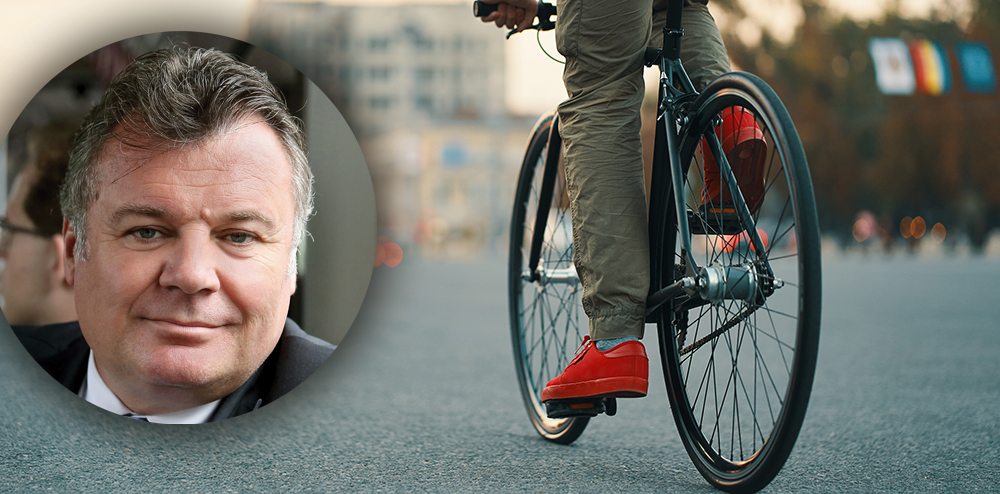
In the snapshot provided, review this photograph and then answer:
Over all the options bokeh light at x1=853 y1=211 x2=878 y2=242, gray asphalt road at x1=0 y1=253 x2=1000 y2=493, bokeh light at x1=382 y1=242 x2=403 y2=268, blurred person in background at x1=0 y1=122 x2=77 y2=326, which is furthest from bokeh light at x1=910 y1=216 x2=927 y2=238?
blurred person in background at x1=0 y1=122 x2=77 y2=326

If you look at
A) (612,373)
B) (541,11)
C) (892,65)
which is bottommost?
(612,373)

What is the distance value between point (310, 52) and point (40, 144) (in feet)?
1.89

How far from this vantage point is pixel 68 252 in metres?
1.74

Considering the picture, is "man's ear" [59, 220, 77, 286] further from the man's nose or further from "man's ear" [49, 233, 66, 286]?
the man's nose

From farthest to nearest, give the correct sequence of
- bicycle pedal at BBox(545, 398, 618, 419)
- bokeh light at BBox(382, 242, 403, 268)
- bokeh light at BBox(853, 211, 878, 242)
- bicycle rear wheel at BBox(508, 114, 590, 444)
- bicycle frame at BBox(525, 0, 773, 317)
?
bokeh light at BBox(853, 211, 878, 242) < bicycle rear wheel at BBox(508, 114, 590, 444) < bicycle pedal at BBox(545, 398, 618, 419) < bicycle frame at BBox(525, 0, 773, 317) < bokeh light at BBox(382, 242, 403, 268)

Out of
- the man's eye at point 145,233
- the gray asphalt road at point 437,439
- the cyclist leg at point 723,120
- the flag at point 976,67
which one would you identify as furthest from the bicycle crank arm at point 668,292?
the flag at point 976,67

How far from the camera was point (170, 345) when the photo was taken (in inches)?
69.8

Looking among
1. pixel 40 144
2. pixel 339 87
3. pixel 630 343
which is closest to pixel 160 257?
pixel 40 144

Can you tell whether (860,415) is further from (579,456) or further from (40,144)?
(40,144)

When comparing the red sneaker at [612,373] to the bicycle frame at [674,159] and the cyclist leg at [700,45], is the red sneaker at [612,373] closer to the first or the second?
the bicycle frame at [674,159]

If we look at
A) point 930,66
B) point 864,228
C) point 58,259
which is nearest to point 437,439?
point 58,259

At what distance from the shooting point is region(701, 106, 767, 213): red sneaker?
7.25 feet

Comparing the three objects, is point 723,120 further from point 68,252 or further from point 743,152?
point 68,252

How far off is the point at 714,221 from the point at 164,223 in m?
1.31
